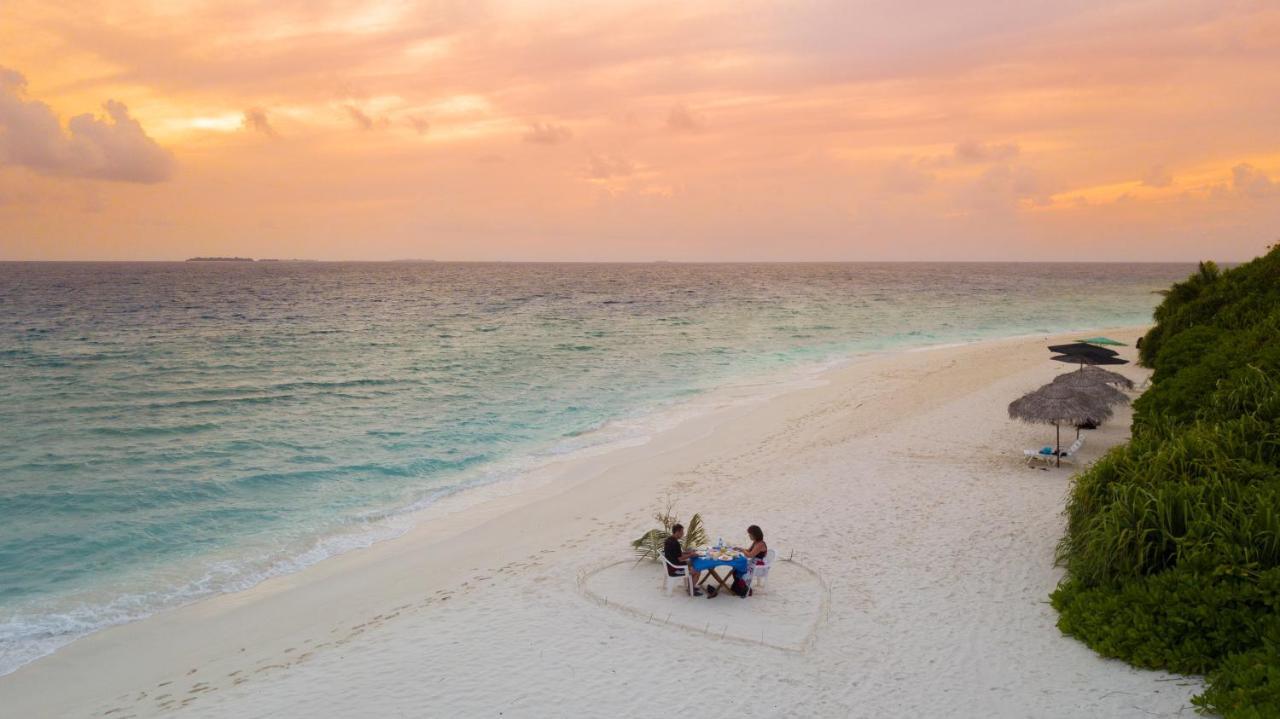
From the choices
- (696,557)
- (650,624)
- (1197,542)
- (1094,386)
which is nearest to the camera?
(1197,542)

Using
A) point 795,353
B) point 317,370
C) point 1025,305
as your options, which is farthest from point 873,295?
point 317,370

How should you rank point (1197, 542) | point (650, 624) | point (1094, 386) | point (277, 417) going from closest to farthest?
point (1197, 542)
point (650, 624)
point (1094, 386)
point (277, 417)

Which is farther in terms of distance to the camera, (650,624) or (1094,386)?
(1094,386)

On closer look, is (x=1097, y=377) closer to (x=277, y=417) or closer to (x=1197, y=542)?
(x=1197, y=542)

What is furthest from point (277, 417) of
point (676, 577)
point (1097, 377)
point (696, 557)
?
point (1097, 377)

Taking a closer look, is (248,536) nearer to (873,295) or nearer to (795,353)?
(795,353)

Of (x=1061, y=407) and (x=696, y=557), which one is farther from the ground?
(x=1061, y=407)

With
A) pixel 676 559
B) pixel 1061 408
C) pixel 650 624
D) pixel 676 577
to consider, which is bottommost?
pixel 650 624

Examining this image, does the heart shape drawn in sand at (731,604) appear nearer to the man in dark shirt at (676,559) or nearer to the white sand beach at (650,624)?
the white sand beach at (650,624)
